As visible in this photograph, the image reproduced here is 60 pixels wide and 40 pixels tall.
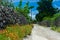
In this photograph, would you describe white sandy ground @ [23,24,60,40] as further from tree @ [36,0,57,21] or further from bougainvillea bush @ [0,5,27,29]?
tree @ [36,0,57,21]

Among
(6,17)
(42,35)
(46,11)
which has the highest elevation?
(6,17)

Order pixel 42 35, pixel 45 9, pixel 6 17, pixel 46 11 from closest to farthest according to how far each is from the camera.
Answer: pixel 6 17 < pixel 42 35 < pixel 46 11 < pixel 45 9

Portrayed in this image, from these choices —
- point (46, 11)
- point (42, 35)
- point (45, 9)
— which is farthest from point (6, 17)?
point (45, 9)

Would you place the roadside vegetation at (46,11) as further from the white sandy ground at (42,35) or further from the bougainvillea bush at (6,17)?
the bougainvillea bush at (6,17)

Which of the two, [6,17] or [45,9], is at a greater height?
[6,17]

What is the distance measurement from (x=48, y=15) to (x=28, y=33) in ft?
48.2

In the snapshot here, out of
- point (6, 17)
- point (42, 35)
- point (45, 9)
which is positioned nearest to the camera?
point (6, 17)

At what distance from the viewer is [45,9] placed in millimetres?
28094

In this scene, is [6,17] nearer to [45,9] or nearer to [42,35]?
[42,35]

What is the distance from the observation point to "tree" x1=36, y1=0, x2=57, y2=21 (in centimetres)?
2777

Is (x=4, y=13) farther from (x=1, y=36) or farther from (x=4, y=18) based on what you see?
(x=1, y=36)

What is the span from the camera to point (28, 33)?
13266mm

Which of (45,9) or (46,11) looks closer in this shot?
(46,11)

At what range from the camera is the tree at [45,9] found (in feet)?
91.1
